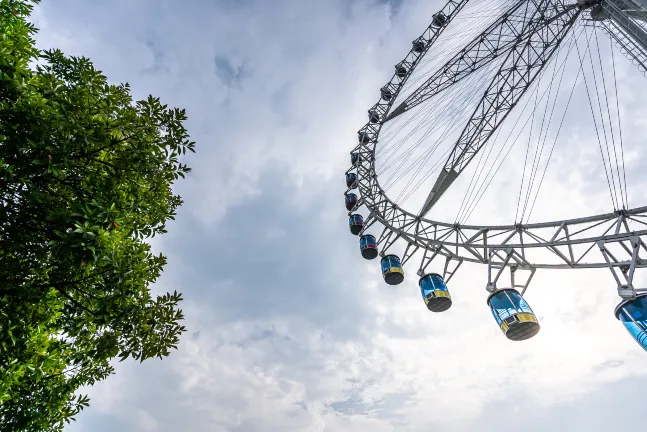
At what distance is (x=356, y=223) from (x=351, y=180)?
4.16 m

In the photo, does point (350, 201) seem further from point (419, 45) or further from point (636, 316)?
point (636, 316)

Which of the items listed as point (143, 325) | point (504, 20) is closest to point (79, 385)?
point (143, 325)

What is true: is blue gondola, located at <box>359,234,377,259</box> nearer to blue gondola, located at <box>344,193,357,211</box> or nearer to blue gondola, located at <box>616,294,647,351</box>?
blue gondola, located at <box>344,193,357,211</box>

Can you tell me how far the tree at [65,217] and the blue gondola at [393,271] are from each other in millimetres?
12255

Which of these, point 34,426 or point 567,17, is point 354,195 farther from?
point 34,426

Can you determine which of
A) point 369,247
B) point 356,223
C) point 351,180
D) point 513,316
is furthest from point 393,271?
point 351,180

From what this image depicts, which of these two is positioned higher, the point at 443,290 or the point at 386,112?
the point at 386,112

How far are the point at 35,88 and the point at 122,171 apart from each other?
1.23 m

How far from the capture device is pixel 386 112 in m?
23.1

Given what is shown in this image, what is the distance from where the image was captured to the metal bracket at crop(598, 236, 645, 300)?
7828 millimetres

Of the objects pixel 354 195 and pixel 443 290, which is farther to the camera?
pixel 354 195

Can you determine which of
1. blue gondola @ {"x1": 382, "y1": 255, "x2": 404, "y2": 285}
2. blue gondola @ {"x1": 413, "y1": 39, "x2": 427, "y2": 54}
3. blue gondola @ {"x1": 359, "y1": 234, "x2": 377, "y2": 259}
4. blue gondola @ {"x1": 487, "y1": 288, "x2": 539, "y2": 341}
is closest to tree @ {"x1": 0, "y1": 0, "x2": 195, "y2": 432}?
blue gondola @ {"x1": 487, "y1": 288, "x2": 539, "y2": 341}

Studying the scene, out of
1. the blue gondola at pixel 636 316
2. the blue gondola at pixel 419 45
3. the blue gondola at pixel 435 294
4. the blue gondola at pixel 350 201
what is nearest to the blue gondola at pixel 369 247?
the blue gondola at pixel 350 201

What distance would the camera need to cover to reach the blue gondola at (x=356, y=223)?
19.8 m
